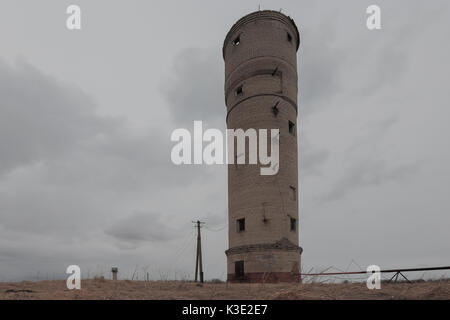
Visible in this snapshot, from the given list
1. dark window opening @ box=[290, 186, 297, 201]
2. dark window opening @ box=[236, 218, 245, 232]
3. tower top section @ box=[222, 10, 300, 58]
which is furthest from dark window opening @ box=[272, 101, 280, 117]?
dark window opening @ box=[236, 218, 245, 232]

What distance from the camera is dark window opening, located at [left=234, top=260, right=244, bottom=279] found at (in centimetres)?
1780

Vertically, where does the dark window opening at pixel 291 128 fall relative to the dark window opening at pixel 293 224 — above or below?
above

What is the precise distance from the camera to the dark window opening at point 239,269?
17.8 metres

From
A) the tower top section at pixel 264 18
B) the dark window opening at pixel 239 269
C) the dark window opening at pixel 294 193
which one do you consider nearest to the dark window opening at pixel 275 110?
the dark window opening at pixel 294 193

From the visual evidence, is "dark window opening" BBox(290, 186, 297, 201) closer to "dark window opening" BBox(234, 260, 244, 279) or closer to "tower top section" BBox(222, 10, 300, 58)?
"dark window opening" BBox(234, 260, 244, 279)

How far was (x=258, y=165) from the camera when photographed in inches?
736

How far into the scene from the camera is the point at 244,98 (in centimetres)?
2038

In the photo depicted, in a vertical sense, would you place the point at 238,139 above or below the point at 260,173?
above

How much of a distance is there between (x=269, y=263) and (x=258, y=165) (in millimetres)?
5960

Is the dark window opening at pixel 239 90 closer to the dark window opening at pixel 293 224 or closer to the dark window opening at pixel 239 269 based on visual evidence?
the dark window opening at pixel 293 224
